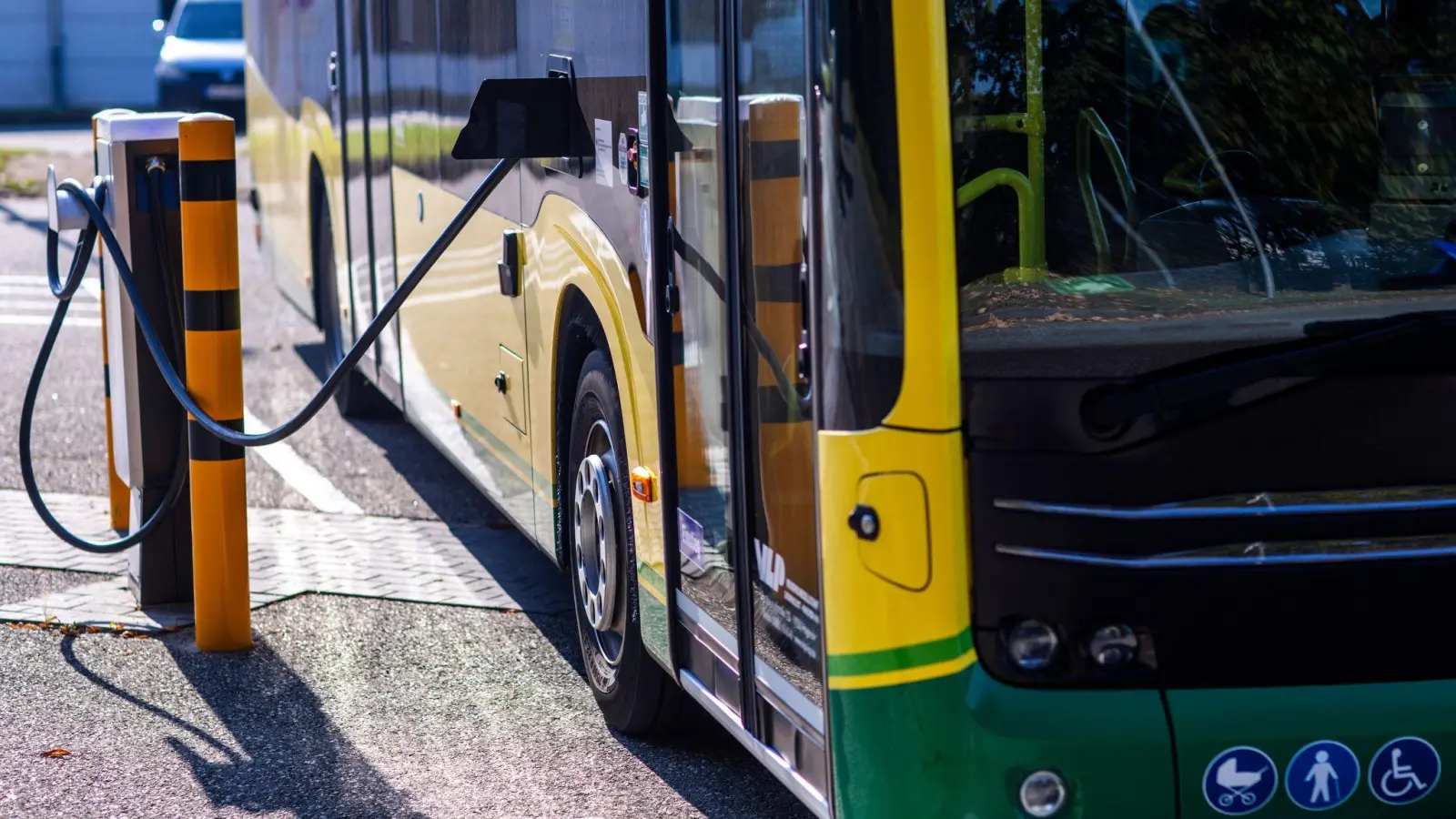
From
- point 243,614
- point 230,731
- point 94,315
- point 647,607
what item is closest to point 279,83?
point 94,315

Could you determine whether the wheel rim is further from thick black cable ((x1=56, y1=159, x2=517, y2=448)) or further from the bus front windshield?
the bus front windshield

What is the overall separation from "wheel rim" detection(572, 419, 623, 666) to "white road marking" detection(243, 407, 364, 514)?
2.65 meters

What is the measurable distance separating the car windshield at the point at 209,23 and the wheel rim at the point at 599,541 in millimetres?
19118

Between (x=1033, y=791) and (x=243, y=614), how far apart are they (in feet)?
10.5

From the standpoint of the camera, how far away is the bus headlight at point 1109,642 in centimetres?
313

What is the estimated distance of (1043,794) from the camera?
312cm

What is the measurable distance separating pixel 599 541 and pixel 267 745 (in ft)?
3.31

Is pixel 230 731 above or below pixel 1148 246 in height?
below

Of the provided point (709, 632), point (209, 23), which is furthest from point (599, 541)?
point (209, 23)

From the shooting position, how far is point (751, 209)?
350 centimetres

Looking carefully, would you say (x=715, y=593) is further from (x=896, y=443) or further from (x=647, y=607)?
(x=896, y=443)

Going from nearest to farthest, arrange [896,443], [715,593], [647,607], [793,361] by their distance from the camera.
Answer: [896,443]
[793,361]
[715,593]
[647,607]

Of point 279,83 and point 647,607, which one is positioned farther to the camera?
point 279,83

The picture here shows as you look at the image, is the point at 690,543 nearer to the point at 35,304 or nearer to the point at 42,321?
the point at 42,321
